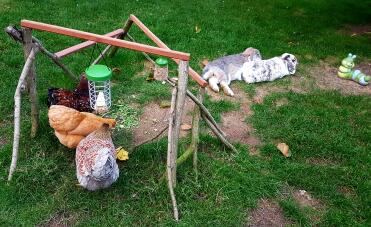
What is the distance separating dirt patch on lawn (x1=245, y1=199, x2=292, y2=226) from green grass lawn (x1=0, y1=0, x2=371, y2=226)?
0.18 ft

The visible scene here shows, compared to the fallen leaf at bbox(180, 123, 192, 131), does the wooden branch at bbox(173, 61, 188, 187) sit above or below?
above

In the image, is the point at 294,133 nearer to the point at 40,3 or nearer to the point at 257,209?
the point at 257,209

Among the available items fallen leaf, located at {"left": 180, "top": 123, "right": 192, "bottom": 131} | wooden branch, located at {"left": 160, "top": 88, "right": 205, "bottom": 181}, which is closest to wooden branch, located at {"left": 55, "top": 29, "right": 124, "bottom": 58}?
fallen leaf, located at {"left": 180, "top": 123, "right": 192, "bottom": 131}

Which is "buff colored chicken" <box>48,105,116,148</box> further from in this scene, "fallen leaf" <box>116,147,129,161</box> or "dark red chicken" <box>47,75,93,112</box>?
"dark red chicken" <box>47,75,93,112</box>

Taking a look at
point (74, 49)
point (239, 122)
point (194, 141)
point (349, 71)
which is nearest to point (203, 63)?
point (239, 122)

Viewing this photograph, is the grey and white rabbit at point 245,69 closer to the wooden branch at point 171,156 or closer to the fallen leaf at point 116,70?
the fallen leaf at point 116,70

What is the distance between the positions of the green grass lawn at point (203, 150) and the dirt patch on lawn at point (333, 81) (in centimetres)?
20

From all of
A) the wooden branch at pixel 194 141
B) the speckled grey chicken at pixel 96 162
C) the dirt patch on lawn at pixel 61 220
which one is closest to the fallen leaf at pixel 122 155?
the speckled grey chicken at pixel 96 162

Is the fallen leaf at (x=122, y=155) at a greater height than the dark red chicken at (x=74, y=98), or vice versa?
the dark red chicken at (x=74, y=98)

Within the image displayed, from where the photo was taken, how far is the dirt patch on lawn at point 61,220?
3598 millimetres

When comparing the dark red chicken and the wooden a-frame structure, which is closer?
the wooden a-frame structure

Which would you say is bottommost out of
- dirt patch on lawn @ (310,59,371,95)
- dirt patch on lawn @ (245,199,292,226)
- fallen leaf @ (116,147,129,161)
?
dirt patch on lawn @ (245,199,292,226)

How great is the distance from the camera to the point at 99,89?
15.6ft

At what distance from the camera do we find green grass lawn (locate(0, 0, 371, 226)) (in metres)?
3.77
